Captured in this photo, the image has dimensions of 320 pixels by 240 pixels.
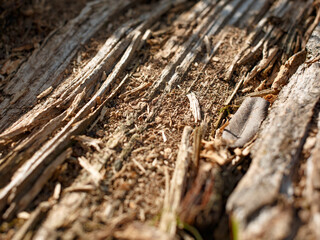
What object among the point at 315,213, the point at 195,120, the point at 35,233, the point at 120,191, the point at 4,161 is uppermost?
the point at 4,161

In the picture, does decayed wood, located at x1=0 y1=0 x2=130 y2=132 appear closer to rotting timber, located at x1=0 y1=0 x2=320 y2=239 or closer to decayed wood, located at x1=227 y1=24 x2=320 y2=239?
rotting timber, located at x1=0 y1=0 x2=320 y2=239

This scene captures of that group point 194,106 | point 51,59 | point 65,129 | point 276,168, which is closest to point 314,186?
point 276,168

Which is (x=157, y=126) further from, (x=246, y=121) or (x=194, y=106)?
(x=246, y=121)

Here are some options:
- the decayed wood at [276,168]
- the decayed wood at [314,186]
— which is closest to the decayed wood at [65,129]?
the decayed wood at [276,168]

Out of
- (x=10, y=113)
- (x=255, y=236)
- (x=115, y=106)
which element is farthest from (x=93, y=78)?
(x=255, y=236)

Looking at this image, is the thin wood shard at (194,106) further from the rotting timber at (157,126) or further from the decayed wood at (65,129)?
the decayed wood at (65,129)

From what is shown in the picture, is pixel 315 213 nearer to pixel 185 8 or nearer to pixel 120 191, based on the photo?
pixel 120 191
